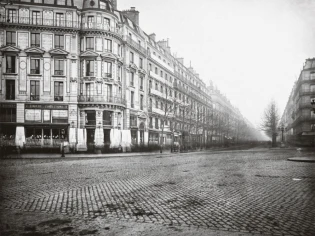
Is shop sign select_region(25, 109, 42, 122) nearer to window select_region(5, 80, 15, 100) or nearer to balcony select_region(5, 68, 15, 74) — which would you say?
window select_region(5, 80, 15, 100)

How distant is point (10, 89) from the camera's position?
104 feet

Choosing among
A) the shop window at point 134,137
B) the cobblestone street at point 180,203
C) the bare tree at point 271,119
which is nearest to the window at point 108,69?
the shop window at point 134,137

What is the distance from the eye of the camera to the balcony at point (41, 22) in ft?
104

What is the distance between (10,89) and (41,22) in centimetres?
839

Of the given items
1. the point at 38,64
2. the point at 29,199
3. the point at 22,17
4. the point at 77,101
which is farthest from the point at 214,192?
the point at 22,17

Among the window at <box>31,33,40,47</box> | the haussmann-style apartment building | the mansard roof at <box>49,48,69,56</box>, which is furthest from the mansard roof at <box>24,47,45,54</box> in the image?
the mansard roof at <box>49,48,69,56</box>

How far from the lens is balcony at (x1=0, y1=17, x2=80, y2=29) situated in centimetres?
3156

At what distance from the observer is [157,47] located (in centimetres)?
4997

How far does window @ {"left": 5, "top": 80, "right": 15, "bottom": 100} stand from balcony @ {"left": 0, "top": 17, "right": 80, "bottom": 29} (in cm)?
660

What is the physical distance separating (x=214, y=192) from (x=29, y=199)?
4808mm

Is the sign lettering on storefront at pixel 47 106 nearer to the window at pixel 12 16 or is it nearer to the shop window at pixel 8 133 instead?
the shop window at pixel 8 133

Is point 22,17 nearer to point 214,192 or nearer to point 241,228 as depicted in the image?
point 214,192

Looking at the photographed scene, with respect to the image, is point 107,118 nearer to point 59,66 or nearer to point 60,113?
point 60,113

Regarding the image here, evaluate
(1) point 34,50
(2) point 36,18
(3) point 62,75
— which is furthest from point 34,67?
(2) point 36,18
